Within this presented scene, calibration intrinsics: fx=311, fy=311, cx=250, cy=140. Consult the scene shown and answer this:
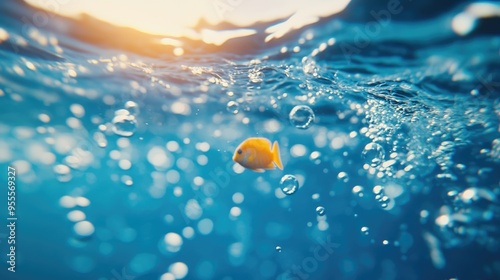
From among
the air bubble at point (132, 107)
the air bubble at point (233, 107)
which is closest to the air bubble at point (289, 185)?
the air bubble at point (233, 107)

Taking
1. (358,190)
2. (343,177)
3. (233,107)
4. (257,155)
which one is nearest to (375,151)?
(233,107)

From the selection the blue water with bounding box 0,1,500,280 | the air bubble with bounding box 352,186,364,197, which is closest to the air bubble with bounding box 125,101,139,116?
the blue water with bounding box 0,1,500,280

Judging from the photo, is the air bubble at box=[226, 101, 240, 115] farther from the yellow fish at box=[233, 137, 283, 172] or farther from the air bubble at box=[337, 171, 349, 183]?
the air bubble at box=[337, 171, 349, 183]

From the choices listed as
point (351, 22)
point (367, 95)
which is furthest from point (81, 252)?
point (351, 22)

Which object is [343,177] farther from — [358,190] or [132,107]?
[132,107]

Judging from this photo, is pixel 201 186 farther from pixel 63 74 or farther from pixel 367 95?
pixel 367 95

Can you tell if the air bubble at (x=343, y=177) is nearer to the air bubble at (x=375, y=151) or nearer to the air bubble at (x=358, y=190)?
the air bubble at (x=358, y=190)
